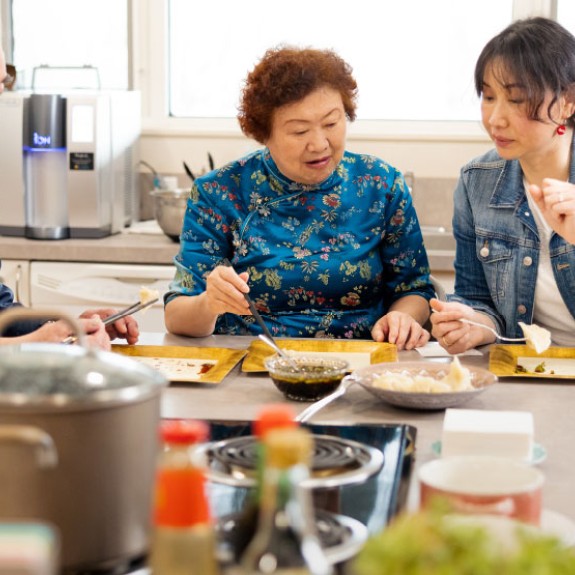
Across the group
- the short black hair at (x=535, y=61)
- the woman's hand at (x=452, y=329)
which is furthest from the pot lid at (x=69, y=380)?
the short black hair at (x=535, y=61)

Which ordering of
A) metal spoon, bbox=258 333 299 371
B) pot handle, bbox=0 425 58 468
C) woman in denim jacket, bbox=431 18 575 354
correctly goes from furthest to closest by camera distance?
woman in denim jacket, bbox=431 18 575 354 < metal spoon, bbox=258 333 299 371 < pot handle, bbox=0 425 58 468

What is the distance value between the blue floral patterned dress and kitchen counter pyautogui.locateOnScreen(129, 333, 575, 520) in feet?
1.53

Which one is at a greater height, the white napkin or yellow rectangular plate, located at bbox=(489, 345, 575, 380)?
yellow rectangular plate, located at bbox=(489, 345, 575, 380)

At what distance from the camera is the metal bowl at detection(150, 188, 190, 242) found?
330cm

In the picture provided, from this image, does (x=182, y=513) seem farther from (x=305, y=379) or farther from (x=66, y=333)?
(x=66, y=333)

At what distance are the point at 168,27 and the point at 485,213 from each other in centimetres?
206

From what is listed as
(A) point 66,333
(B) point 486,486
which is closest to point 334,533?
(B) point 486,486

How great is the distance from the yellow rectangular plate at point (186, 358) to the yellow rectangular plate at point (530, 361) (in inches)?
19.3

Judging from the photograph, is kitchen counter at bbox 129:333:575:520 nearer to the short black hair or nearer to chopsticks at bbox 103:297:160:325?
chopsticks at bbox 103:297:160:325

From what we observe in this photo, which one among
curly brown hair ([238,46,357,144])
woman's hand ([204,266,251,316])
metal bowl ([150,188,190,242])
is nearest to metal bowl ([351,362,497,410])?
woman's hand ([204,266,251,316])

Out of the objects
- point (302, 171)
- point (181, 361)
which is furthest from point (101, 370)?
point (302, 171)

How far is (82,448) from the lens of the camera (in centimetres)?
91

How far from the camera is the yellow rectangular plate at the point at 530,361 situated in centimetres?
184

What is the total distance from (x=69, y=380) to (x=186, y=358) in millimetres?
1060
